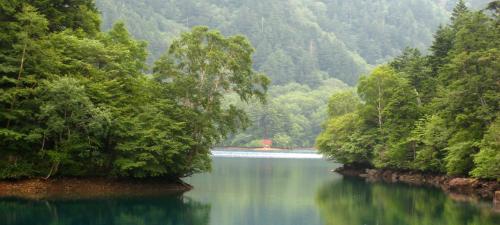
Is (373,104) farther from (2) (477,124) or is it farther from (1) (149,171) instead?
(1) (149,171)

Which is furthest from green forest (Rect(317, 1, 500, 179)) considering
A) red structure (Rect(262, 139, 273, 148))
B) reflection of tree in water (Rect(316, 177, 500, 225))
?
red structure (Rect(262, 139, 273, 148))

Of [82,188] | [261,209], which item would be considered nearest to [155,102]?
[82,188]

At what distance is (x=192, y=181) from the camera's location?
57.8 meters

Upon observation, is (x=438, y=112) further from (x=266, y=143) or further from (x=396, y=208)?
(x=266, y=143)

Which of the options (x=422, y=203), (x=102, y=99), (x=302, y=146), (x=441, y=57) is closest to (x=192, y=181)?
(x=102, y=99)

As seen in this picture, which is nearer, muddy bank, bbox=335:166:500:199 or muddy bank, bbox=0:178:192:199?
muddy bank, bbox=0:178:192:199

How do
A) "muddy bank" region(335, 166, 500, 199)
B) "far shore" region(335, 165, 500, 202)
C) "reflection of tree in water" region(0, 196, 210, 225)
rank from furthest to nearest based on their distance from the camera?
1. "muddy bank" region(335, 166, 500, 199)
2. "far shore" region(335, 165, 500, 202)
3. "reflection of tree in water" region(0, 196, 210, 225)

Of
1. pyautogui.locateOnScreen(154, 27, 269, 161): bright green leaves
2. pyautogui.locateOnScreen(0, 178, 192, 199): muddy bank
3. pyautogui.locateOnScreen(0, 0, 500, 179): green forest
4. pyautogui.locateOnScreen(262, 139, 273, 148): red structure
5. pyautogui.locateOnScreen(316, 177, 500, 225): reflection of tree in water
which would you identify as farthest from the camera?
pyautogui.locateOnScreen(262, 139, 273, 148): red structure

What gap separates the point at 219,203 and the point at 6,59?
16696 mm

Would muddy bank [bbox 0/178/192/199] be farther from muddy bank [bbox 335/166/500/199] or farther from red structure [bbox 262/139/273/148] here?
red structure [bbox 262/139/273/148]

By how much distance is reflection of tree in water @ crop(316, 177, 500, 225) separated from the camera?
31631 millimetres

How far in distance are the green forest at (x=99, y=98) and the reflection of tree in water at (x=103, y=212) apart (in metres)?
3.99

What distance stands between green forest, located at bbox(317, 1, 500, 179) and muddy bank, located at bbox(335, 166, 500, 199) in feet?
3.36

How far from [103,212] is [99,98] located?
10355mm
